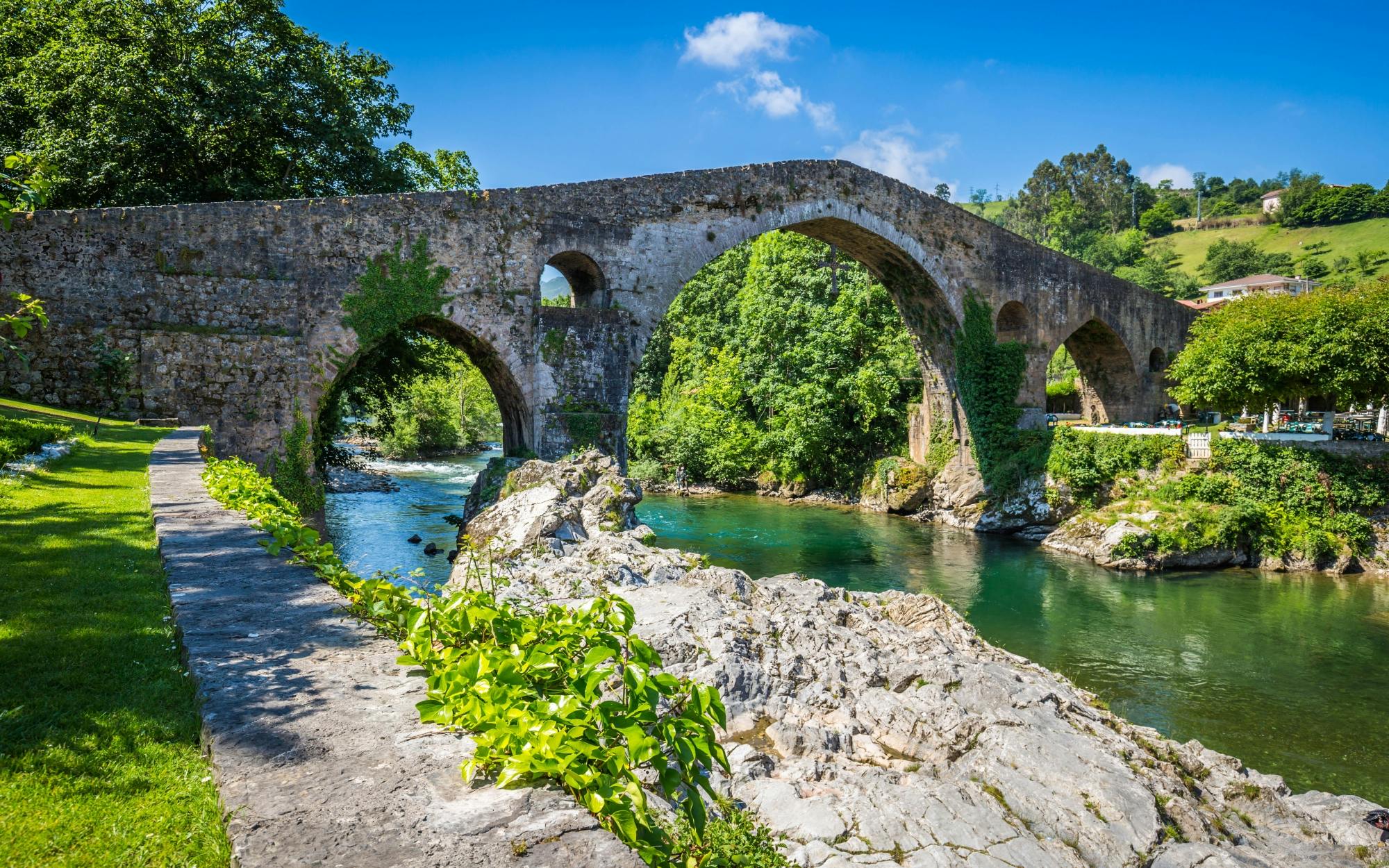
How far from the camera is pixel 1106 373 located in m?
28.9

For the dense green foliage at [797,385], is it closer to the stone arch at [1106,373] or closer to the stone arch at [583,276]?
the stone arch at [1106,373]

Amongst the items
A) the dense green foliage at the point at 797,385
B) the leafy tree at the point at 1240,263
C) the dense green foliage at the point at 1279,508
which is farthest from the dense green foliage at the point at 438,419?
the leafy tree at the point at 1240,263

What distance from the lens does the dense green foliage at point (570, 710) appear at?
217cm

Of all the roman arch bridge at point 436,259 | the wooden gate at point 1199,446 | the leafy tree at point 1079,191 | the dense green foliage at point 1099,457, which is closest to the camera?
the roman arch bridge at point 436,259

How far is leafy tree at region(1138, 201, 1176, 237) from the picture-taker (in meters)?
81.8

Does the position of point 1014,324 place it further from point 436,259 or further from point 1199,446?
point 436,259

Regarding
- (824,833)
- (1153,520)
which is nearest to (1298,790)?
(824,833)

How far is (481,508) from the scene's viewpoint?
1401 centimetres

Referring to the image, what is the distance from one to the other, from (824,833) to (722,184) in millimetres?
14126

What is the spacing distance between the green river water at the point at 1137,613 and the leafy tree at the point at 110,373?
4.14m

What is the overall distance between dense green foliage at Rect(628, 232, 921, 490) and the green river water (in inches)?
148

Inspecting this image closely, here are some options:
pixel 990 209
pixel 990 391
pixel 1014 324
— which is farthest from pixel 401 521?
pixel 990 209

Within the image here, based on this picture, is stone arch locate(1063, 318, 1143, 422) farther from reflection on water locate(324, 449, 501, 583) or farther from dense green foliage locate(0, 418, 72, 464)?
dense green foliage locate(0, 418, 72, 464)

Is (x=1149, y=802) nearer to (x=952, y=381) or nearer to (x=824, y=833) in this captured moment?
(x=824, y=833)
